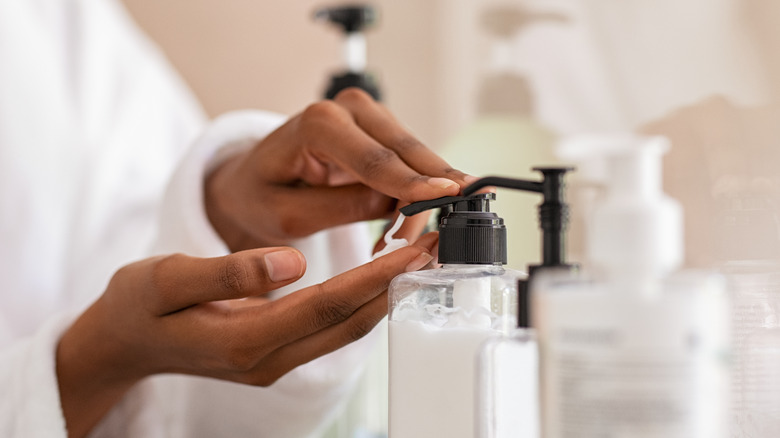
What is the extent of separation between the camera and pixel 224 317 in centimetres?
29

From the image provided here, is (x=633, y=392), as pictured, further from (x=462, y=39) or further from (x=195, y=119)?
(x=195, y=119)

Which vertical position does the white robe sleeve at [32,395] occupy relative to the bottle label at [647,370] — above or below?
below

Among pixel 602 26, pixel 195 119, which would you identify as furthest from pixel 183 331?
pixel 195 119

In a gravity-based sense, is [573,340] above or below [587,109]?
below

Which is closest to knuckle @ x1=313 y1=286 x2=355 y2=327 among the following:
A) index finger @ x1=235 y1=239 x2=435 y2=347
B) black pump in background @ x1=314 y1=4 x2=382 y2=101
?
index finger @ x1=235 y1=239 x2=435 y2=347

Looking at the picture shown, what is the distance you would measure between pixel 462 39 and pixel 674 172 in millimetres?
313

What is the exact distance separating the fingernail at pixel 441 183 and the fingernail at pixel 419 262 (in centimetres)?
3

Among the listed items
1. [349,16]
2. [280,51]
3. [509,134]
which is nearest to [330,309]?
[509,134]

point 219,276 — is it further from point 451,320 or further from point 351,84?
point 351,84

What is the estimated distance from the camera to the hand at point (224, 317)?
0.87 feet

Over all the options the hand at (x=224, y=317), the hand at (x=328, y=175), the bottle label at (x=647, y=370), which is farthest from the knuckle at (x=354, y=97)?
the bottle label at (x=647, y=370)

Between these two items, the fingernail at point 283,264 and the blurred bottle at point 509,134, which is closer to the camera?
the fingernail at point 283,264

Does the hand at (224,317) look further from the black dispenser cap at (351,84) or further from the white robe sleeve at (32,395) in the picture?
the black dispenser cap at (351,84)

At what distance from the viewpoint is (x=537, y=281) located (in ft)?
0.69
